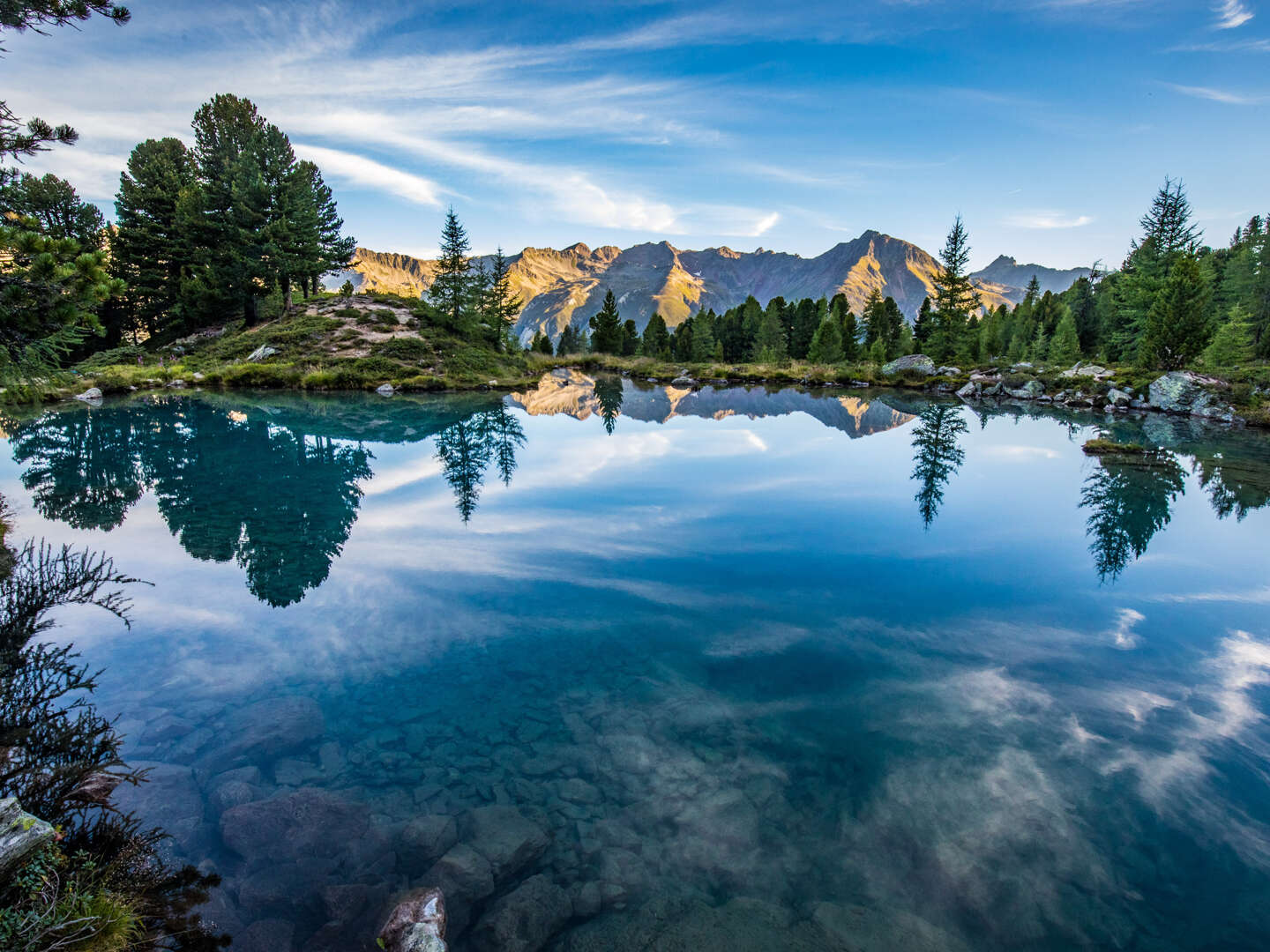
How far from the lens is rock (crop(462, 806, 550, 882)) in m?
4.73

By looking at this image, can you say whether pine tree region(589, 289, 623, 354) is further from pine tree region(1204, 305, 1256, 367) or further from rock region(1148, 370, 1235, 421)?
pine tree region(1204, 305, 1256, 367)

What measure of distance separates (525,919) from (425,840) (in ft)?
3.90

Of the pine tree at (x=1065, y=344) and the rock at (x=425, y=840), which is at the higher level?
the pine tree at (x=1065, y=344)

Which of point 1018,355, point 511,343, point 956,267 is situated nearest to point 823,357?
point 956,267

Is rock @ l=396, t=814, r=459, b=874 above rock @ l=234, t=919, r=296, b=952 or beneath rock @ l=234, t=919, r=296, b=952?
above

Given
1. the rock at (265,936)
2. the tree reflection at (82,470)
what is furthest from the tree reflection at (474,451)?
the rock at (265,936)

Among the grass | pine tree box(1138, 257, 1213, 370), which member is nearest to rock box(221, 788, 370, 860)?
the grass

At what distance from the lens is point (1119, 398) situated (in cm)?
4144

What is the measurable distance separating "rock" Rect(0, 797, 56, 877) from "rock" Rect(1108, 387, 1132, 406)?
180 feet

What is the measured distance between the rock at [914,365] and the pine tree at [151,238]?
71.1 metres

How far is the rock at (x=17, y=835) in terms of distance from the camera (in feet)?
11.4

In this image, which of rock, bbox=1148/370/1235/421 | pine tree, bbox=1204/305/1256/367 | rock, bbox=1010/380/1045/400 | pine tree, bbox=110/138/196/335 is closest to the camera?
rock, bbox=1148/370/1235/421

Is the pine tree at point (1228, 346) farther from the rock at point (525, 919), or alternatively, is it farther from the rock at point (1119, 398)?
the rock at point (525, 919)

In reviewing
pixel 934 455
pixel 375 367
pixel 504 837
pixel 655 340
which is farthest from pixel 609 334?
pixel 504 837
